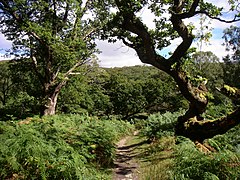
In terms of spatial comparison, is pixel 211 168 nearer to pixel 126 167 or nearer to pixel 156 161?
pixel 156 161

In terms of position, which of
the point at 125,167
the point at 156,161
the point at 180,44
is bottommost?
the point at 125,167

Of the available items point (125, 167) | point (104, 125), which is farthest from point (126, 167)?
point (104, 125)

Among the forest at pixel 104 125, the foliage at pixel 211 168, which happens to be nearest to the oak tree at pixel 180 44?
the forest at pixel 104 125

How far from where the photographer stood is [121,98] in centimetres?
4825

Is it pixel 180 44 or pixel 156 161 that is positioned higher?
pixel 180 44

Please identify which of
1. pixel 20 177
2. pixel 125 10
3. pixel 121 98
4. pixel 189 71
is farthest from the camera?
pixel 121 98

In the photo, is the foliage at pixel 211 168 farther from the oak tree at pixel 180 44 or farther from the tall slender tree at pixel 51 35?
the tall slender tree at pixel 51 35

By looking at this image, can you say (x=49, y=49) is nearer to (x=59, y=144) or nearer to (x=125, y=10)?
(x=125, y=10)

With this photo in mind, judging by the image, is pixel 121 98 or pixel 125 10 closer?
pixel 125 10

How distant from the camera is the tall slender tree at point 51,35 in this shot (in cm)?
1638

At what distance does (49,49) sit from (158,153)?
10903 millimetres

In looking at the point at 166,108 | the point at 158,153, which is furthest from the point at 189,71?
the point at 166,108

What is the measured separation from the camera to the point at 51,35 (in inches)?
653

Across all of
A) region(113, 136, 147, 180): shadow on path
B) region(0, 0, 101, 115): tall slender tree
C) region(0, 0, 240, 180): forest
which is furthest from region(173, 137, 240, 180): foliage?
region(0, 0, 101, 115): tall slender tree
